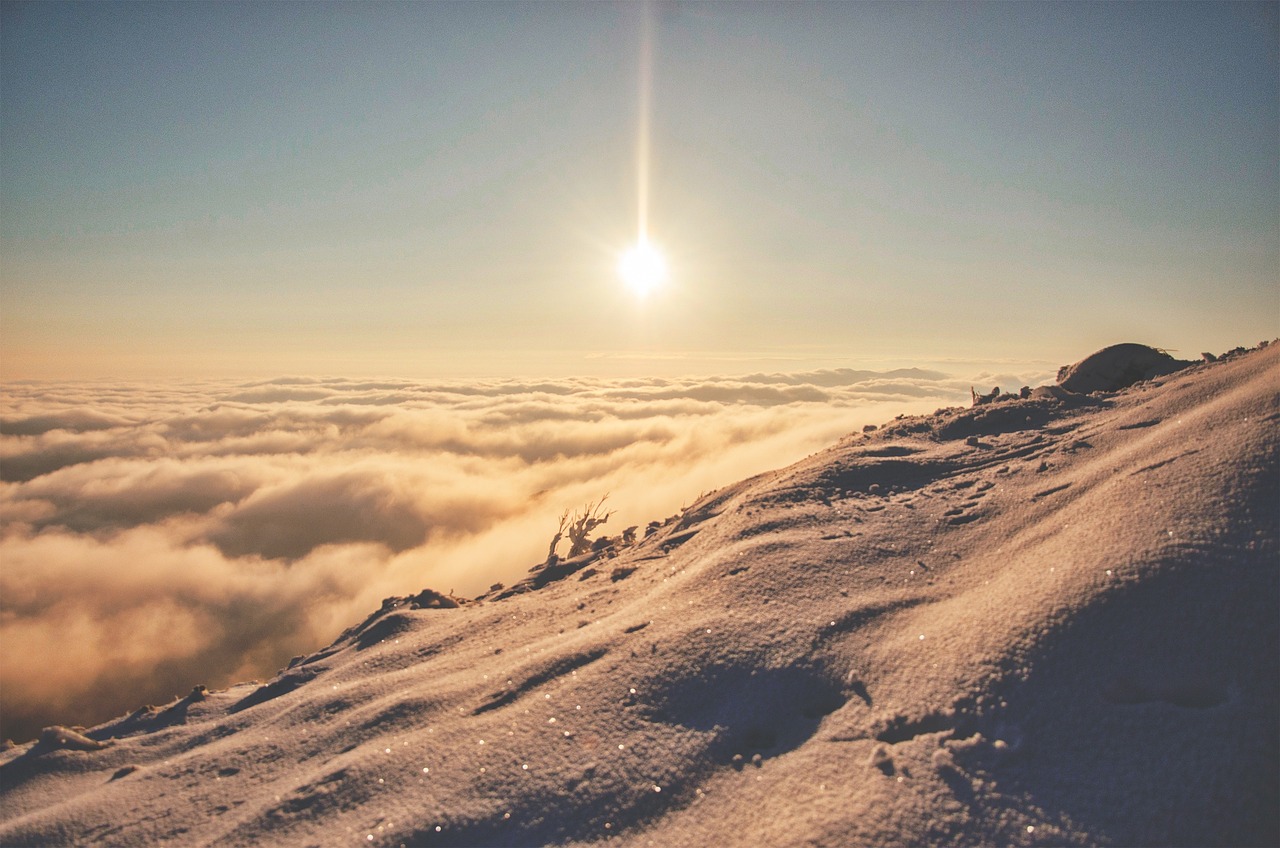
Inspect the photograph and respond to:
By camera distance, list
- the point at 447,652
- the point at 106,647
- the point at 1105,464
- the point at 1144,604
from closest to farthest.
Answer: the point at 1144,604 → the point at 1105,464 → the point at 447,652 → the point at 106,647

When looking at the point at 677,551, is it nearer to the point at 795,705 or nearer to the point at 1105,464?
the point at 795,705

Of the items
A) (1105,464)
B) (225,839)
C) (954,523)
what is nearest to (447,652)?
(225,839)

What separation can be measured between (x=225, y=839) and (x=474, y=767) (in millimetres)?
1359

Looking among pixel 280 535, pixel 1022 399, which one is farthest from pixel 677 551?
pixel 280 535

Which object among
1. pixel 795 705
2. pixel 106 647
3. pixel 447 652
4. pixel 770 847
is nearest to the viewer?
pixel 770 847

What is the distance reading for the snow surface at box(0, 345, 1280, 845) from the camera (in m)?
2.38

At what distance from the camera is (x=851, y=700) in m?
3.03

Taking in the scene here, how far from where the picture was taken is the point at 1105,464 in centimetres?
450

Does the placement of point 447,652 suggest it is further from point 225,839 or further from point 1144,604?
point 1144,604

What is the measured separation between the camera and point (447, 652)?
17.4 feet

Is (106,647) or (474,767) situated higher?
(474,767)

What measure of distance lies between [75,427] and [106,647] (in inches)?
3942

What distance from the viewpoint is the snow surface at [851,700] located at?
2.38 metres

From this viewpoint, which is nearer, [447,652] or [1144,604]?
[1144,604]
